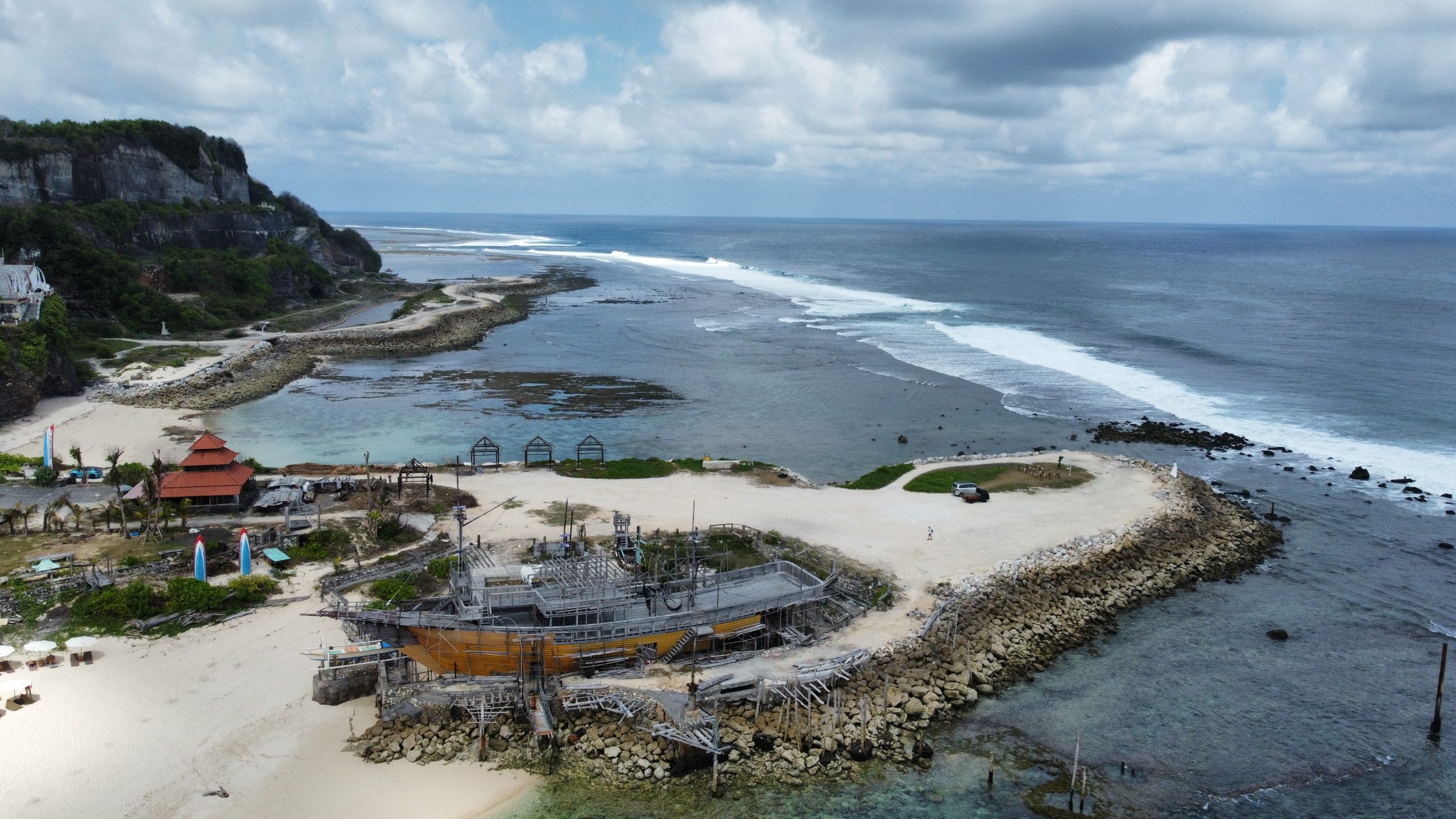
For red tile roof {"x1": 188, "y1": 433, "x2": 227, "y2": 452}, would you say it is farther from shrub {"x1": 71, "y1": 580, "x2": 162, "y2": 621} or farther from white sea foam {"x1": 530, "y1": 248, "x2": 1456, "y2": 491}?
white sea foam {"x1": 530, "y1": 248, "x2": 1456, "y2": 491}

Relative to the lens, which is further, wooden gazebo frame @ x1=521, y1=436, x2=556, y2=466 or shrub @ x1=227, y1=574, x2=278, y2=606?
wooden gazebo frame @ x1=521, y1=436, x2=556, y2=466

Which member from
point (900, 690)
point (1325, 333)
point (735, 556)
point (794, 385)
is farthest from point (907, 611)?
point (1325, 333)

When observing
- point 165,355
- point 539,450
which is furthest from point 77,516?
point 165,355

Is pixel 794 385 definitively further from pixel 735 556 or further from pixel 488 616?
pixel 488 616

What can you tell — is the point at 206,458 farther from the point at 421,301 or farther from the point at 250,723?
the point at 421,301

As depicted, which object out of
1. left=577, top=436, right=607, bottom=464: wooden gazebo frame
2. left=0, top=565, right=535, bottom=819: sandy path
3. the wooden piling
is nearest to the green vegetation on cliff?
left=577, top=436, right=607, bottom=464: wooden gazebo frame
